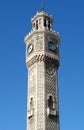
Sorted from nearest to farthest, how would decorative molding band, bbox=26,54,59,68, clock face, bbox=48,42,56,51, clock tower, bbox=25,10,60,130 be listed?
1. clock tower, bbox=25,10,60,130
2. decorative molding band, bbox=26,54,59,68
3. clock face, bbox=48,42,56,51

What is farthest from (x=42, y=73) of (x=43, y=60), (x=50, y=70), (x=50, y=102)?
(x=50, y=102)

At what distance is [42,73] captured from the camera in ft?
122

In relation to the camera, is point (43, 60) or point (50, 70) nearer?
point (43, 60)

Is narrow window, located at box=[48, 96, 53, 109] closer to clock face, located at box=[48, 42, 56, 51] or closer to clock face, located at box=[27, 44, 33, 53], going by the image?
clock face, located at box=[48, 42, 56, 51]

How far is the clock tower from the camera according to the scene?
3544 cm

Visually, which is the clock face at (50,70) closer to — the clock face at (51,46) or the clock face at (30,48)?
the clock face at (51,46)

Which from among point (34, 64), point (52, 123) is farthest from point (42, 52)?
point (52, 123)

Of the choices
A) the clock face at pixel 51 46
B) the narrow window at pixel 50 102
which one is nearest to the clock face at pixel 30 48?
the clock face at pixel 51 46

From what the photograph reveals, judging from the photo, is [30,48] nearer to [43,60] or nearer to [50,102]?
[43,60]

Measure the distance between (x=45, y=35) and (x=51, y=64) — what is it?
333 cm

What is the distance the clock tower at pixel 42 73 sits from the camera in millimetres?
35438

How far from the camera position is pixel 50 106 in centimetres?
3641

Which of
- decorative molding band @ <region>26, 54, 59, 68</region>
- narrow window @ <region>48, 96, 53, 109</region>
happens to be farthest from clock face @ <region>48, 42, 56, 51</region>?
narrow window @ <region>48, 96, 53, 109</region>

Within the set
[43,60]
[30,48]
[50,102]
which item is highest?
[30,48]
